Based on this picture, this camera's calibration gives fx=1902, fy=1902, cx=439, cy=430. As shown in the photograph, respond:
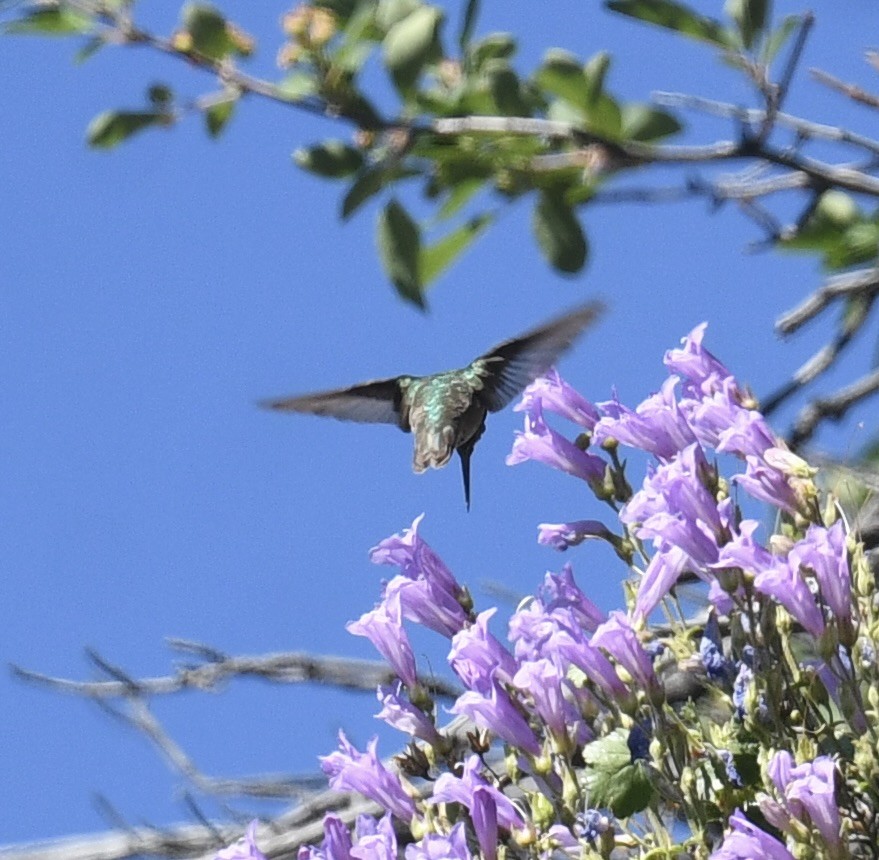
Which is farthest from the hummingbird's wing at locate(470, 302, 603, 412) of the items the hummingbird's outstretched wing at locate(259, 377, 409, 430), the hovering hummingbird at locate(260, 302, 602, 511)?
the hummingbird's outstretched wing at locate(259, 377, 409, 430)

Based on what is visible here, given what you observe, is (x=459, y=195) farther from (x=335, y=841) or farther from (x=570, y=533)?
(x=335, y=841)

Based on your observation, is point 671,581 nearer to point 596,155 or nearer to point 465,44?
point 596,155

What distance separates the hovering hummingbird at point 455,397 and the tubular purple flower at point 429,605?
3.08 ft

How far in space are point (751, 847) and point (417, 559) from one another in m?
0.67

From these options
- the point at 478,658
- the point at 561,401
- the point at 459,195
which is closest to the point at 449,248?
the point at 459,195

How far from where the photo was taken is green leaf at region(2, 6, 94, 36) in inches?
106

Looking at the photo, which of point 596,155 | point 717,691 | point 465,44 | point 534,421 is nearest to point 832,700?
point 717,691

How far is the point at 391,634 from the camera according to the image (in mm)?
2564

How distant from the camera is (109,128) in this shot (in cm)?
271

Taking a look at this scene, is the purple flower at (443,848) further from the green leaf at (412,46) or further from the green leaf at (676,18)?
the green leaf at (676,18)

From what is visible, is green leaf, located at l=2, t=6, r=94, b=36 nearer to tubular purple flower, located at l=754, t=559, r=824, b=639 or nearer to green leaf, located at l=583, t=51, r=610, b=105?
green leaf, located at l=583, t=51, r=610, b=105

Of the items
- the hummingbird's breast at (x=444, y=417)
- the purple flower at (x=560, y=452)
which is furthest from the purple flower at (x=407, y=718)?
the hummingbird's breast at (x=444, y=417)

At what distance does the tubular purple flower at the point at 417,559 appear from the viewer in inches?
102

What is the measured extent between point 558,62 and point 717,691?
816 mm
